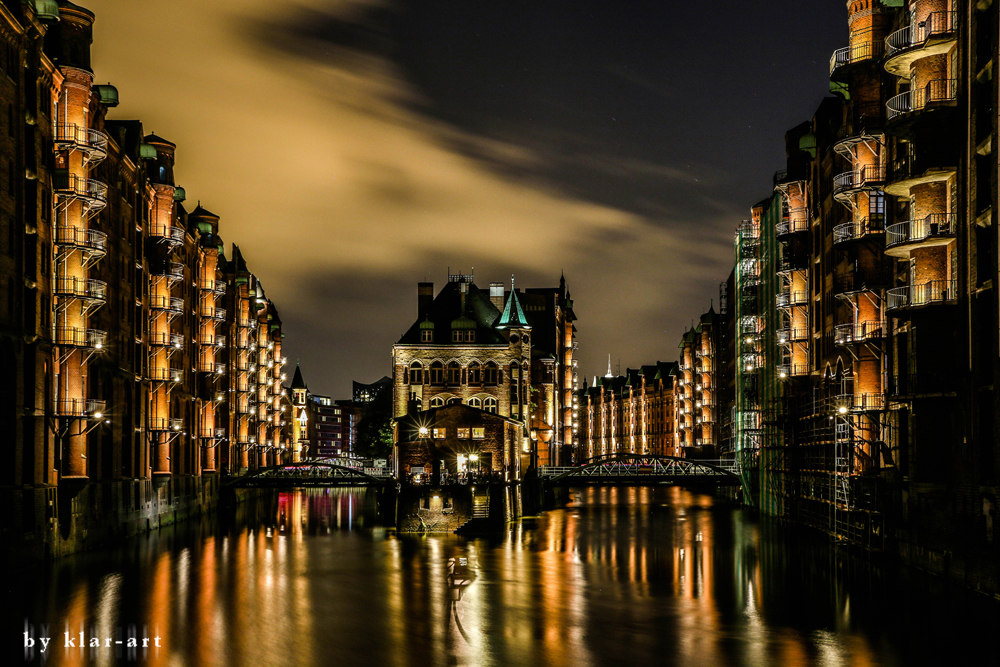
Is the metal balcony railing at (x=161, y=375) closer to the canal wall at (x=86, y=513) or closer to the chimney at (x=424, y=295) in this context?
the canal wall at (x=86, y=513)

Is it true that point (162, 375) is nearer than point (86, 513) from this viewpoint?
No

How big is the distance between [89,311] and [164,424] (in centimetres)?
1885

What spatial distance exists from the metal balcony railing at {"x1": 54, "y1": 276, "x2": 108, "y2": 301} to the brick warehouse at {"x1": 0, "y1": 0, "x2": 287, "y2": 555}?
0.38 feet

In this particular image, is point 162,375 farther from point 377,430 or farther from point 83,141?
point 377,430

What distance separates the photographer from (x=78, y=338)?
180 feet

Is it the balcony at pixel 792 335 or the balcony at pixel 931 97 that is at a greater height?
the balcony at pixel 931 97

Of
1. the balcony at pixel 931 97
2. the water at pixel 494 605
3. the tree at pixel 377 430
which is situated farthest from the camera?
the tree at pixel 377 430

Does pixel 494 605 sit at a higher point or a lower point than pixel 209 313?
lower

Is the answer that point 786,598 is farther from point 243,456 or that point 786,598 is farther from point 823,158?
point 243,456

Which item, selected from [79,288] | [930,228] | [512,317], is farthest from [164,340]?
[930,228]

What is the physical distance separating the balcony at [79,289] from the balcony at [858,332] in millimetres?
36246

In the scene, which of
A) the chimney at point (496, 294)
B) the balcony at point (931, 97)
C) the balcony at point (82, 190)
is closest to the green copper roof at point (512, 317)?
the chimney at point (496, 294)

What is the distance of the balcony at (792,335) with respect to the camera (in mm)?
72562

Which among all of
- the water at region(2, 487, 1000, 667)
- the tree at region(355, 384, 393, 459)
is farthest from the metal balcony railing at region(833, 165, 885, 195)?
the tree at region(355, 384, 393, 459)
